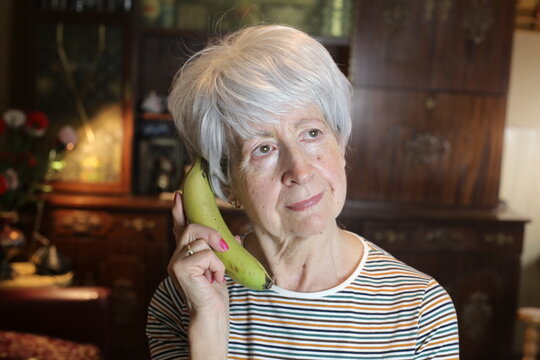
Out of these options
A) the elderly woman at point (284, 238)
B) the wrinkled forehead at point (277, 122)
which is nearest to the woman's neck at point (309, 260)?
the elderly woman at point (284, 238)

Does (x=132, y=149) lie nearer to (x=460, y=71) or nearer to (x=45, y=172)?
(x=45, y=172)

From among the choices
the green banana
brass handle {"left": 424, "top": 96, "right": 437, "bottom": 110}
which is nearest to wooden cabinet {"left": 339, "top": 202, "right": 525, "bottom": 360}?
brass handle {"left": 424, "top": 96, "right": 437, "bottom": 110}

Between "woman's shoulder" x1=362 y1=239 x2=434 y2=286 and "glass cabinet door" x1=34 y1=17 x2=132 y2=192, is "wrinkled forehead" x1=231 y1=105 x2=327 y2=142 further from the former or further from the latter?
"glass cabinet door" x1=34 y1=17 x2=132 y2=192

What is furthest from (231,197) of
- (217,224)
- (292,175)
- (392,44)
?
(392,44)

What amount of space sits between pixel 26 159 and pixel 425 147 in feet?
7.05

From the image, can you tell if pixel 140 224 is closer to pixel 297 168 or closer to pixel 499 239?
pixel 499 239

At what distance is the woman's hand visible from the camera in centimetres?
121

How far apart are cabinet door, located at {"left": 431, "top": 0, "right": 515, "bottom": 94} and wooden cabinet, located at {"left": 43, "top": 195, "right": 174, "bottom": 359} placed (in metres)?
1.72

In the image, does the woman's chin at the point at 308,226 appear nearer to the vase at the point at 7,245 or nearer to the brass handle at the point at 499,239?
the vase at the point at 7,245

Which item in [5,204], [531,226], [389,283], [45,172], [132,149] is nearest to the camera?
[389,283]

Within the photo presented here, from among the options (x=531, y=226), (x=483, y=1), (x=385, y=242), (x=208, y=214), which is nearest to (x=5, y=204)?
(x=385, y=242)

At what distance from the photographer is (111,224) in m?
3.58

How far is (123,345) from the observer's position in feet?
12.1

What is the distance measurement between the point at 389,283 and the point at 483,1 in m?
2.71
